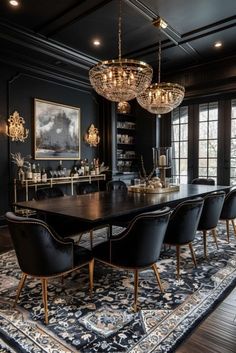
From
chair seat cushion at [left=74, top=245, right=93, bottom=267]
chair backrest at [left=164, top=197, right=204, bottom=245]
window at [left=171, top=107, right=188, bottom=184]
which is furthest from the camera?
window at [left=171, top=107, right=188, bottom=184]

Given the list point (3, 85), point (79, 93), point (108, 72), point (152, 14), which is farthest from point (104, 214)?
point (79, 93)

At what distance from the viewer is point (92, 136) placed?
6.67 metres

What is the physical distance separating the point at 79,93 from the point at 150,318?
5.41 metres

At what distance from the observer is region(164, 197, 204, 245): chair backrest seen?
2811mm

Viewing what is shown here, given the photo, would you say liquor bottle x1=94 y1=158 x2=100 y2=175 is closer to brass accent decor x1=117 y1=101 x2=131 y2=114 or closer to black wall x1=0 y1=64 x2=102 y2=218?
black wall x1=0 y1=64 x2=102 y2=218

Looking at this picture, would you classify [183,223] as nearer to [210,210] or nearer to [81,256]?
[210,210]

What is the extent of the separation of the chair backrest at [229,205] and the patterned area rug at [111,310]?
830mm

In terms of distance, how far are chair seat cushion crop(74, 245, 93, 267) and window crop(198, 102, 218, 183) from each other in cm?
465

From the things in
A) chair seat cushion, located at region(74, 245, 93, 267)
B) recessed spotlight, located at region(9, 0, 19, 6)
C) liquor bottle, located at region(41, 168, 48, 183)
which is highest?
recessed spotlight, located at region(9, 0, 19, 6)

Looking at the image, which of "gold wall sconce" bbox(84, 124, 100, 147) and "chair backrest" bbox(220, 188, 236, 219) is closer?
"chair backrest" bbox(220, 188, 236, 219)

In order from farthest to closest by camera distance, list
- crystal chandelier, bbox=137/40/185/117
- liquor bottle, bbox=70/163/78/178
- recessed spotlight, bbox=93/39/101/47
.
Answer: liquor bottle, bbox=70/163/78/178
recessed spotlight, bbox=93/39/101/47
crystal chandelier, bbox=137/40/185/117

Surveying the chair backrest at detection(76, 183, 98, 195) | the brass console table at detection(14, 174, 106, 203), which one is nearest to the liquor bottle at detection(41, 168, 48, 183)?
the brass console table at detection(14, 174, 106, 203)

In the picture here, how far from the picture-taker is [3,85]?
4922 mm

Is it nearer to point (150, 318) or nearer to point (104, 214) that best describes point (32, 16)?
point (104, 214)
